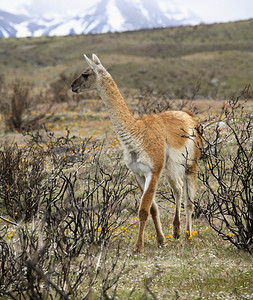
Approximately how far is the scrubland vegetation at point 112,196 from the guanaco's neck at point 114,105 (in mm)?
403

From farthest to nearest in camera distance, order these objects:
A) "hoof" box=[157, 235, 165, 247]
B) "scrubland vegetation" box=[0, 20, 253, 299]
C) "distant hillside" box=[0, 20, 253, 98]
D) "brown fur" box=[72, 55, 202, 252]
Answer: "distant hillside" box=[0, 20, 253, 98]
"hoof" box=[157, 235, 165, 247]
"brown fur" box=[72, 55, 202, 252]
"scrubland vegetation" box=[0, 20, 253, 299]

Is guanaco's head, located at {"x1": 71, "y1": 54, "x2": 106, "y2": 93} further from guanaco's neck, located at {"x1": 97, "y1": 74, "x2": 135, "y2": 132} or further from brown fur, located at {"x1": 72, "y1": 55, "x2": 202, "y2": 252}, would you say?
guanaco's neck, located at {"x1": 97, "y1": 74, "x2": 135, "y2": 132}

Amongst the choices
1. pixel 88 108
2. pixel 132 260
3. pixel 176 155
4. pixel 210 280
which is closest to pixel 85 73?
pixel 176 155

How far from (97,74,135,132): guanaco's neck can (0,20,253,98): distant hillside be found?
22.9m

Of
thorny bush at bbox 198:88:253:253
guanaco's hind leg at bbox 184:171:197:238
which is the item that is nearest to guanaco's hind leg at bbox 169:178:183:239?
guanaco's hind leg at bbox 184:171:197:238

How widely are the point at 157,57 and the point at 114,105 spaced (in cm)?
5540

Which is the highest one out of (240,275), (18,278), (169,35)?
(169,35)

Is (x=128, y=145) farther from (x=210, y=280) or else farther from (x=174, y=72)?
(x=174, y=72)

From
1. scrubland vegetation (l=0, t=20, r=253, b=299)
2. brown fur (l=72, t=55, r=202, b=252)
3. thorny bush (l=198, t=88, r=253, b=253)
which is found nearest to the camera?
scrubland vegetation (l=0, t=20, r=253, b=299)

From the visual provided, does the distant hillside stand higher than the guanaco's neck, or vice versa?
the distant hillside

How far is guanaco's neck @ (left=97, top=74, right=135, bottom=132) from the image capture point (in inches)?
192

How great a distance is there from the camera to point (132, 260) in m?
4.64

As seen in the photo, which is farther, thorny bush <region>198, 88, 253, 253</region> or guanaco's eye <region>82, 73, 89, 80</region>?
guanaco's eye <region>82, 73, 89, 80</region>

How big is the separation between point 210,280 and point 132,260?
992mm
